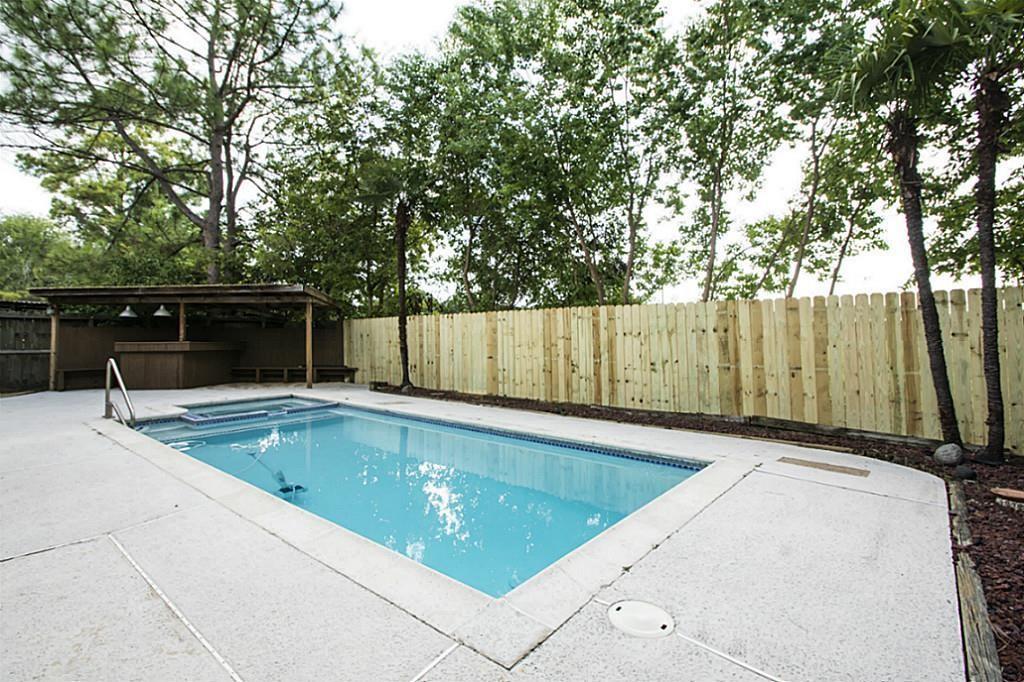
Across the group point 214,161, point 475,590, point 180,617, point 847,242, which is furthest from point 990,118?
point 214,161

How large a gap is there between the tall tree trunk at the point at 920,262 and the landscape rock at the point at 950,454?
109mm

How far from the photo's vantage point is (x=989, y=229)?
3.35 m

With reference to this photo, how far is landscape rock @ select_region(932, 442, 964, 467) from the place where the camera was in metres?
3.62

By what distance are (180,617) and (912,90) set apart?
19.0ft

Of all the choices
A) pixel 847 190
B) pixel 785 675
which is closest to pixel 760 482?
pixel 785 675

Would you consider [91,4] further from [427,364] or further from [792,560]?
[792,560]

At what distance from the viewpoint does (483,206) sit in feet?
35.8

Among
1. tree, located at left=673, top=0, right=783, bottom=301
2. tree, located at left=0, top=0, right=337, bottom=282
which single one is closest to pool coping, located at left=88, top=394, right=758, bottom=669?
tree, located at left=673, top=0, right=783, bottom=301

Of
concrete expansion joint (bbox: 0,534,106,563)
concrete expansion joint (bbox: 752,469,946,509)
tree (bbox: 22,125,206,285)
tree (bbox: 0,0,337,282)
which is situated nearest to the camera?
concrete expansion joint (bbox: 0,534,106,563)

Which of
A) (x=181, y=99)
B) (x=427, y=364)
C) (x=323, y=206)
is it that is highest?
(x=181, y=99)

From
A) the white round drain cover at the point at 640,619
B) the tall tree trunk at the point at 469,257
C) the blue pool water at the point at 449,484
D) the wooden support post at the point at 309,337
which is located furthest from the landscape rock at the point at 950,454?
the wooden support post at the point at 309,337

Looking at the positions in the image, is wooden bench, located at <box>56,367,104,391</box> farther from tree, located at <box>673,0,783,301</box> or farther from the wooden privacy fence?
tree, located at <box>673,0,783,301</box>

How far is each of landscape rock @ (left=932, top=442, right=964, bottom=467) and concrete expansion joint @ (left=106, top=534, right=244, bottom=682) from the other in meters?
5.00

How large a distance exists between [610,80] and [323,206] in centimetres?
864
